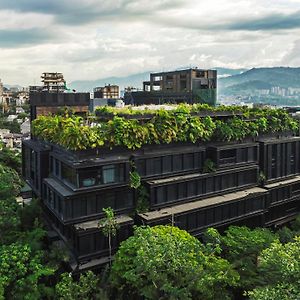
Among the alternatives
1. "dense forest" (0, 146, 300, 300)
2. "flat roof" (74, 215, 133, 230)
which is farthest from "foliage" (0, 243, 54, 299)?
"flat roof" (74, 215, 133, 230)

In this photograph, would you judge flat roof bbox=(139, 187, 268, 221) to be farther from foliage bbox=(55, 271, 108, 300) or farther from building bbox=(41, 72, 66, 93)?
building bbox=(41, 72, 66, 93)

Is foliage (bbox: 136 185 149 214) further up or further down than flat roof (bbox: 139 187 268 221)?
further up

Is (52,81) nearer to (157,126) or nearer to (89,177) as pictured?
(157,126)

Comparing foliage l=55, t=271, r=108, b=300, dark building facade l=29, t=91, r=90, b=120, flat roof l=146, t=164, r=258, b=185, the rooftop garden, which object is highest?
dark building facade l=29, t=91, r=90, b=120

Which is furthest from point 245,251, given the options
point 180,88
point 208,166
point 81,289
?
point 180,88

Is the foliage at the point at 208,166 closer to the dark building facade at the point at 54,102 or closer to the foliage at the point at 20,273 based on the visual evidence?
the foliage at the point at 20,273

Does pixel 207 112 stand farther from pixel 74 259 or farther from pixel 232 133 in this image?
pixel 74 259

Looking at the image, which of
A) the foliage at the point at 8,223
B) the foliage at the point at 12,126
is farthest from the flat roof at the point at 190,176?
the foliage at the point at 12,126
